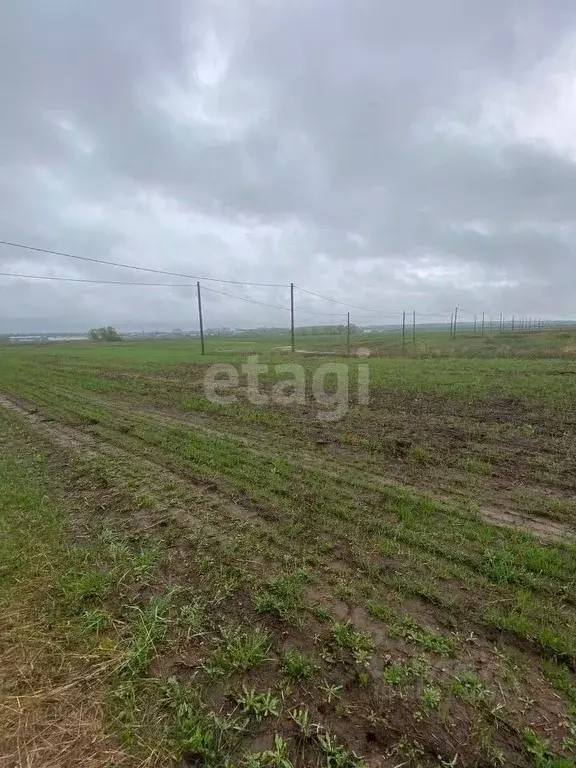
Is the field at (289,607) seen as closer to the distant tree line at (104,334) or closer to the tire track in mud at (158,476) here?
the tire track in mud at (158,476)

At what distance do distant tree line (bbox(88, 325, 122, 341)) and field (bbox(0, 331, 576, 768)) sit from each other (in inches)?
3288

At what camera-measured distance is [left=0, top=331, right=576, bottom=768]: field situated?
1.77 meters

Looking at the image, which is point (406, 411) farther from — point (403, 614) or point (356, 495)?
point (403, 614)

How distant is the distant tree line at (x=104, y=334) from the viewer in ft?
266

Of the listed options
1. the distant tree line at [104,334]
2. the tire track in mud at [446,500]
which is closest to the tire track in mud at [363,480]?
the tire track in mud at [446,500]

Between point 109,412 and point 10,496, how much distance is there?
4.70 m

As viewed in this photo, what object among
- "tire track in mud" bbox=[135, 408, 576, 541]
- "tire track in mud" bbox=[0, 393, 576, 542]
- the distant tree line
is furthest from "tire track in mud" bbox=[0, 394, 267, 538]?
the distant tree line

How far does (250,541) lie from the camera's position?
133 inches

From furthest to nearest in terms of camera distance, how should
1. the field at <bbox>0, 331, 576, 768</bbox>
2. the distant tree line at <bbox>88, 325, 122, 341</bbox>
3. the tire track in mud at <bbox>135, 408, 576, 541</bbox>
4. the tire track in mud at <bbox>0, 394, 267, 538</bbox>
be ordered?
1. the distant tree line at <bbox>88, 325, 122, 341</bbox>
2. the tire track in mud at <bbox>0, 394, 267, 538</bbox>
3. the tire track in mud at <bbox>135, 408, 576, 541</bbox>
4. the field at <bbox>0, 331, 576, 768</bbox>

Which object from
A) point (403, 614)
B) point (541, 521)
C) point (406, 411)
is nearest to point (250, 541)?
point (403, 614)

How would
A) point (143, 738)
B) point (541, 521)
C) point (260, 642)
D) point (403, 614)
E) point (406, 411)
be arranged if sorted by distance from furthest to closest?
point (406, 411) → point (541, 521) → point (403, 614) → point (260, 642) → point (143, 738)

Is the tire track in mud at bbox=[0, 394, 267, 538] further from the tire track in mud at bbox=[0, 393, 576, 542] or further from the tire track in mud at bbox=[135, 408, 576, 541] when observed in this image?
the tire track in mud at bbox=[135, 408, 576, 541]

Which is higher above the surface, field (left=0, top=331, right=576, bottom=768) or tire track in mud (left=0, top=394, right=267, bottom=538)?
field (left=0, top=331, right=576, bottom=768)

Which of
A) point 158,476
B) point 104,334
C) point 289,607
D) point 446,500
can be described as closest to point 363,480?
point 446,500
